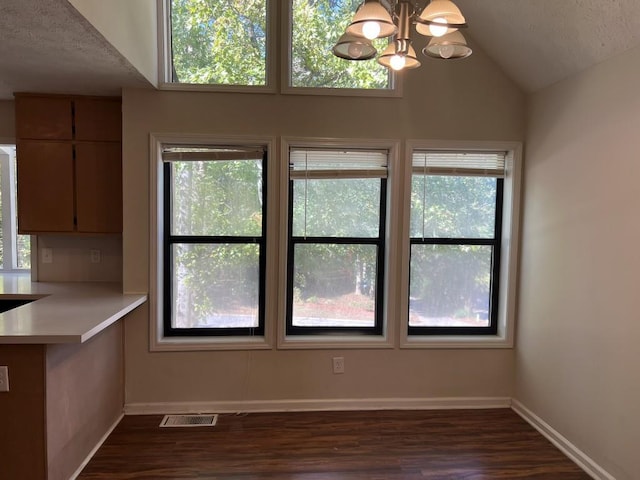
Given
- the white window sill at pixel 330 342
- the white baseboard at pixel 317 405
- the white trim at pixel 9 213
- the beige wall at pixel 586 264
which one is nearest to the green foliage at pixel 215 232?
the white window sill at pixel 330 342

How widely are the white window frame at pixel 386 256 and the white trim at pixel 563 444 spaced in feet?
3.45

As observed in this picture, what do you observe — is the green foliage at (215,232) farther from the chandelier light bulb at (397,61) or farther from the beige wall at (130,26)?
the chandelier light bulb at (397,61)

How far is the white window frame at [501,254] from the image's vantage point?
2936mm

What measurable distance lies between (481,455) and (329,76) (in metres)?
2.71

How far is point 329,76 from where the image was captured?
9.61ft

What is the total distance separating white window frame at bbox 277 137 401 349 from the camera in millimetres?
2875

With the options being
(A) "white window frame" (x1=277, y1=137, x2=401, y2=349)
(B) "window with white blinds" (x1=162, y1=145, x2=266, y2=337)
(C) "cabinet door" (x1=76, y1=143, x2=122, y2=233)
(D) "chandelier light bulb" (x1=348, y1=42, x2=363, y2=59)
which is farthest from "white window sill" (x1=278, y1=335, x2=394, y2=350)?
(D) "chandelier light bulb" (x1=348, y1=42, x2=363, y2=59)

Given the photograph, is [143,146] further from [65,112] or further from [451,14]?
[451,14]

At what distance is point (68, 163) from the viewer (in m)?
2.91

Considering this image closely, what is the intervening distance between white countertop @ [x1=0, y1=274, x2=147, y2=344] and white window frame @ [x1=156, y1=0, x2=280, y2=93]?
1.49 metres

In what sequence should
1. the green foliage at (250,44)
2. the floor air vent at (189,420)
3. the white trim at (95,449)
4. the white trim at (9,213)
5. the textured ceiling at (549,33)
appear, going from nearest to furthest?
the textured ceiling at (549,33), the white trim at (95,449), the floor air vent at (189,420), the green foliage at (250,44), the white trim at (9,213)

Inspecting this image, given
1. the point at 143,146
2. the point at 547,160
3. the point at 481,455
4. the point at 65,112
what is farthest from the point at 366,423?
the point at 65,112

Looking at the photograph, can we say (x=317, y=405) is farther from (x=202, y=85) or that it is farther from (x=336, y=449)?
(x=202, y=85)

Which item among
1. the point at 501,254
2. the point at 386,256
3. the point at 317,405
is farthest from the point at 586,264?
the point at 317,405
